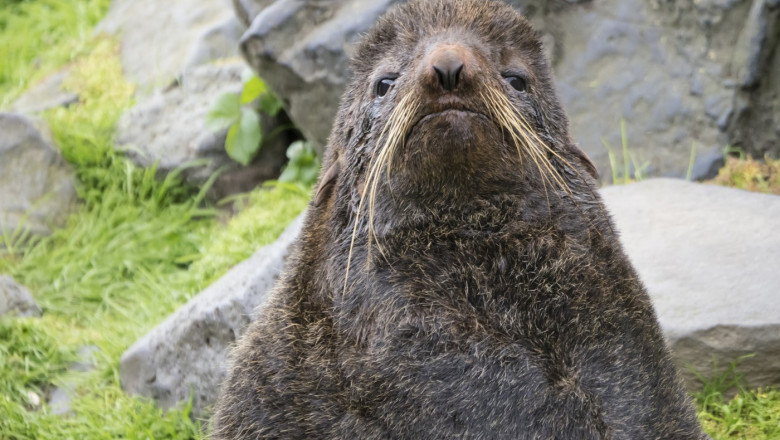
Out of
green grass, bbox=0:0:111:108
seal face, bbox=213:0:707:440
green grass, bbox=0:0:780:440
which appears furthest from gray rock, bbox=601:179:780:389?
green grass, bbox=0:0:111:108

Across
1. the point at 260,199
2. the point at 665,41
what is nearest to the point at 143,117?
the point at 260,199

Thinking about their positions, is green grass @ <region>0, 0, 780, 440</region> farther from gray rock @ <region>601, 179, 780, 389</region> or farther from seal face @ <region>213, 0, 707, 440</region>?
seal face @ <region>213, 0, 707, 440</region>

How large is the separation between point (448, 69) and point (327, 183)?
853 millimetres

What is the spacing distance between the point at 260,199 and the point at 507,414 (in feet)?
16.7

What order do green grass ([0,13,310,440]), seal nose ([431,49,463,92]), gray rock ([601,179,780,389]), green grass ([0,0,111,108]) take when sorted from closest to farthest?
seal nose ([431,49,463,92])
gray rock ([601,179,780,389])
green grass ([0,13,310,440])
green grass ([0,0,111,108])

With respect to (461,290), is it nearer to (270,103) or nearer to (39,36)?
(270,103)

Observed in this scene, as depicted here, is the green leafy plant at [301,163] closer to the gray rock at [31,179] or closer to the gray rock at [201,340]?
the gray rock at [201,340]

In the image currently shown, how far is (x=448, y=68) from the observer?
113 inches

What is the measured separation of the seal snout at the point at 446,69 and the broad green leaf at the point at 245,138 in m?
5.01

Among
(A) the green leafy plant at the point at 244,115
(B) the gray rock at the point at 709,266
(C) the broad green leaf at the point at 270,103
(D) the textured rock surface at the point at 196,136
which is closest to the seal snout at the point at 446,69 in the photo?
(B) the gray rock at the point at 709,266

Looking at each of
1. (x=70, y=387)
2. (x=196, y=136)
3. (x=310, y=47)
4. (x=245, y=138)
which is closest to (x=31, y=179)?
(x=196, y=136)

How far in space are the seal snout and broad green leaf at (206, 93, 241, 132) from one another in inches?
205

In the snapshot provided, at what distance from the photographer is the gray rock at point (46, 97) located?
376 inches

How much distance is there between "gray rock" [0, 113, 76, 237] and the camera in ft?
26.9
